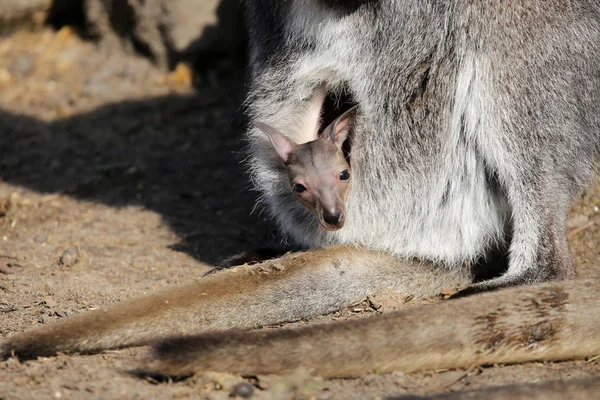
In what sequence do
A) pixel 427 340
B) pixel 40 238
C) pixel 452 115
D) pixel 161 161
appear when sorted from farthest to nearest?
pixel 161 161 < pixel 40 238 < pixel 452 115 < pixel 427 340

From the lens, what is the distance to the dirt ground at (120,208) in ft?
8.22

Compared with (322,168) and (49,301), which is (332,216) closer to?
(322,168)

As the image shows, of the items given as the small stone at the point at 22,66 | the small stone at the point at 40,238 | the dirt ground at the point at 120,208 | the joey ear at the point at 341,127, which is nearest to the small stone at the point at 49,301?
the dirt ground at the point at 120,208

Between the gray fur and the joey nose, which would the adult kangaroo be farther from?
the joey nose

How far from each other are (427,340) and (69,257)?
197 centimetres

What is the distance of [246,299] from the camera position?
9.89 feet

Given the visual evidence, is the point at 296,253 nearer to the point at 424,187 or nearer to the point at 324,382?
the point at 424,187

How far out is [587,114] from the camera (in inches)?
123

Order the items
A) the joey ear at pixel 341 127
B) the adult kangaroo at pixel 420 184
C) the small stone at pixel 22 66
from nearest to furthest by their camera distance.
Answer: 1. the adult kangaroo at pixel 420 184
2. the joey ear at pixel 341 127
3. the small stone at pixel 22 66

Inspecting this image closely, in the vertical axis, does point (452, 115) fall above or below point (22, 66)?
above

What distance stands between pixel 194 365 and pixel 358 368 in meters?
0.49

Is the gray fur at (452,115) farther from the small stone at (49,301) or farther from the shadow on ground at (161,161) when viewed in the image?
the small stone at (49,301)

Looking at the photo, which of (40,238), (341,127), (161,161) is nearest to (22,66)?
(161,161)

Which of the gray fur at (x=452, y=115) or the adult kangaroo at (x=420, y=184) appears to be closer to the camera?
the adult kangaroo at (x=420, y=184)
